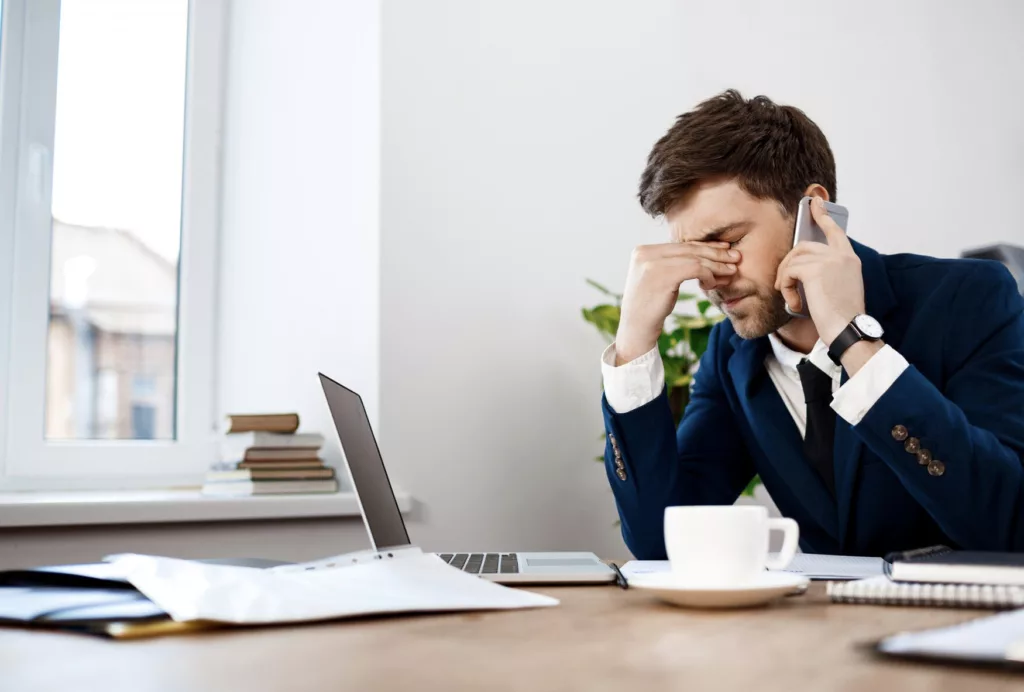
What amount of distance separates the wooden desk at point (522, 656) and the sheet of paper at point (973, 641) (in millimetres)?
12

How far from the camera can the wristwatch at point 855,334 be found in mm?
1223

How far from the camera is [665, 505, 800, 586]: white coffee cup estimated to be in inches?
30.9

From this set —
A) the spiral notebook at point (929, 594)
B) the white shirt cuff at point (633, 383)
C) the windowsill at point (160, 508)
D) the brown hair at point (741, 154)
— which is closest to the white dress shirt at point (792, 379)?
the white shirt cuff at point (633, 383)

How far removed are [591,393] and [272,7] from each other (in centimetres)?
133

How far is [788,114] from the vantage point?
163cm

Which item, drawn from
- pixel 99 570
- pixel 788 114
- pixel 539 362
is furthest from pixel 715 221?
pixel 99 570

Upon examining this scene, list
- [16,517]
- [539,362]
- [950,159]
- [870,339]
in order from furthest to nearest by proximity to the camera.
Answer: [950,159] → [539,362] → [16,517] → [870,339]

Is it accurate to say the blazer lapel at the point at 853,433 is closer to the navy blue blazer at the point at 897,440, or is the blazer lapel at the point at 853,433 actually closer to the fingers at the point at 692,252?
the navy blue blazer at the point at 897,440

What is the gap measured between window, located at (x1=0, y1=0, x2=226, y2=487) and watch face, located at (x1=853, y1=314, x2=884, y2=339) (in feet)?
5.81

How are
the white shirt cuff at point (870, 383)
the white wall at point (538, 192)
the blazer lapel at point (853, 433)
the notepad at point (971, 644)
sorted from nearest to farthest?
1. the notepad at point (971, 644)
2. the white shirt cuff at point (870, 383)
3. the blazer lapel at point (853, 433)
4. the white wall at point (538, 192)

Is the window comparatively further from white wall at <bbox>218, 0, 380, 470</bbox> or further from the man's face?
the man's face

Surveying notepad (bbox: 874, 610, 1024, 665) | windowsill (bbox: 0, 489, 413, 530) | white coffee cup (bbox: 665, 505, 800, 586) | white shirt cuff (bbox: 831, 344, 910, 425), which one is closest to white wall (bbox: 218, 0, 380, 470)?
windowsill (bbox: 0, 489, 413, 530)

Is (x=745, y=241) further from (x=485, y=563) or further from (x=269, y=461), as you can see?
(x=269, y=461)

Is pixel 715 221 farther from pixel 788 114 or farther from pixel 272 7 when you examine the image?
pixel 272 7
